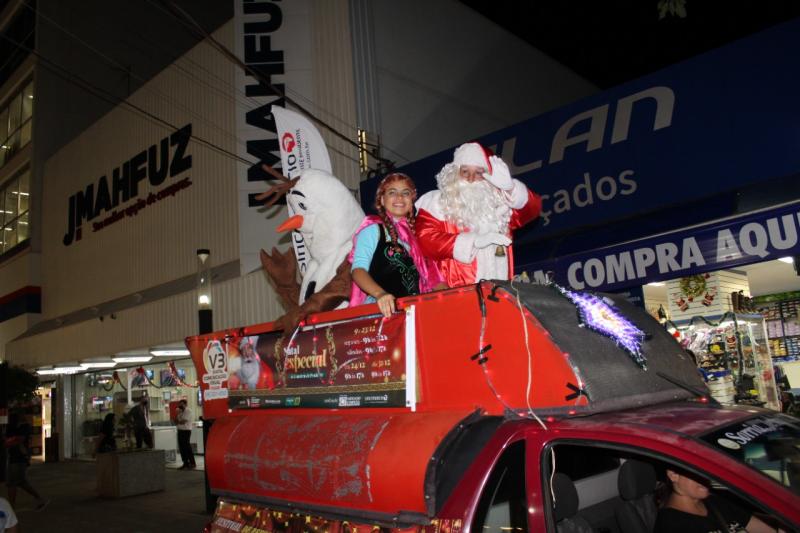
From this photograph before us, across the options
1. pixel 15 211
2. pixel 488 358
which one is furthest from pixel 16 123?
pixel 488 358

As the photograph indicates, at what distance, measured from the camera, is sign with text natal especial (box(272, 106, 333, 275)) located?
8148mm

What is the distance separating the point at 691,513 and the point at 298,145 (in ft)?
→ 21.5

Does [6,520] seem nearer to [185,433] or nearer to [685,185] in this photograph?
[685,185]

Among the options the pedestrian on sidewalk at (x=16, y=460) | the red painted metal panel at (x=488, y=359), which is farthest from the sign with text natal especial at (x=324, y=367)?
the pedestrian on sidewalk at (x=16, y=460)

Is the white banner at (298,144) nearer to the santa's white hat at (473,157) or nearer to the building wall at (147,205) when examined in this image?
the santa's white hat at (473,157)

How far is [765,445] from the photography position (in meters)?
2.45

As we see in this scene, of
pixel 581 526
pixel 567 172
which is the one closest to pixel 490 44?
pixel 567 172

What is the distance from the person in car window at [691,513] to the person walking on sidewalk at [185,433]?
571 inches

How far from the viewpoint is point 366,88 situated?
43.8 feet

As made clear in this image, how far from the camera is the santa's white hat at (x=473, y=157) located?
398cm

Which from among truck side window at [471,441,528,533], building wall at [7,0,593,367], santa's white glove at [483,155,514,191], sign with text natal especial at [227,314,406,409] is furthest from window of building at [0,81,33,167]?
truck side window at [471,441,528,533]

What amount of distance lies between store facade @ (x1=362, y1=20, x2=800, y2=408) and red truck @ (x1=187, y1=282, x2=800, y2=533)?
13.6ft

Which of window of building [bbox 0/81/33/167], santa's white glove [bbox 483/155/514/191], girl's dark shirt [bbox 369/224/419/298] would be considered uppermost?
window of building [bbox 0/81/33/167]

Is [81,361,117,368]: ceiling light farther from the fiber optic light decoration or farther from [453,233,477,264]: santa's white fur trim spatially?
the fiber optic light decoration
